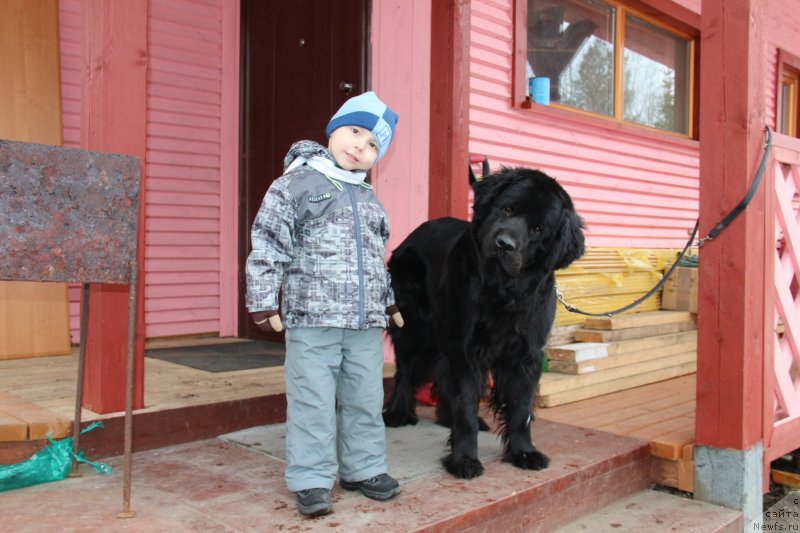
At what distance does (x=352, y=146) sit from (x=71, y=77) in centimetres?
267

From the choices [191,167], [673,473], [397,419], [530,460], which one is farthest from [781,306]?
[191,167]

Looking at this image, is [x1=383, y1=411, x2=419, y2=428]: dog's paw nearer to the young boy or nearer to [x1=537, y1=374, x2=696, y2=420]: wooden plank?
[x1=537, y1=374, x2=696, y2=420]: wooden plank

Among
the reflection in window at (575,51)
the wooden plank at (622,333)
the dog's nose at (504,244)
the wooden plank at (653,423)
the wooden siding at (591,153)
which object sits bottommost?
the wooden plank at (653,423)

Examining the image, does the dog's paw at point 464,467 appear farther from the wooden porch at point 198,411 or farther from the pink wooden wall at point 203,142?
the pink wooden wall at point 203,142

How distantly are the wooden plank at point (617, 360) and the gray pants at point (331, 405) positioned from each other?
2127 millimetres

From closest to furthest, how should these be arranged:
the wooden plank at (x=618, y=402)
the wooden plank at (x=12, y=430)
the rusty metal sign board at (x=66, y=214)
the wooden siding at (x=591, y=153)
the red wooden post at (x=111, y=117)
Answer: the rusty metal sign board at (x=66, y=214), the wooden plank at (x=12, y=430), the red wooden post at (x=111, y=117), the wooden plank at (x=618, y=402), the wooden siding at (x=591, y=153)

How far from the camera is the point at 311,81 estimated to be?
180 inches

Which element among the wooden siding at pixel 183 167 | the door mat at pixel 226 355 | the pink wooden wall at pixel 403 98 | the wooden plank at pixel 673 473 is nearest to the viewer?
the wooden plank at pixel 673 473

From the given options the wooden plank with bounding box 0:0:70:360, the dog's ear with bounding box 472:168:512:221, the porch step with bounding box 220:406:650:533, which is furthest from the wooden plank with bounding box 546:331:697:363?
the wooden plank with bounding box 0:0:70:360

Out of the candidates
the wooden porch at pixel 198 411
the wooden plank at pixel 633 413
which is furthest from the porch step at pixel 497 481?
the wooden plank at pixel 633 413

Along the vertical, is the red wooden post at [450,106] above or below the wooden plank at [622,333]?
above

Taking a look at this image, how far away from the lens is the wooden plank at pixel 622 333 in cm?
469

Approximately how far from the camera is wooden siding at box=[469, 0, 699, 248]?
16.3ft

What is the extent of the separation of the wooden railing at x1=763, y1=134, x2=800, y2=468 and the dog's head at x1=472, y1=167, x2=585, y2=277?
107 centimetres
